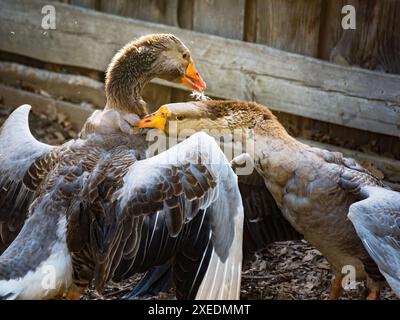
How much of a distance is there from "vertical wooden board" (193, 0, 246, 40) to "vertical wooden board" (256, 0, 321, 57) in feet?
0.53

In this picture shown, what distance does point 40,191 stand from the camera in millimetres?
5332

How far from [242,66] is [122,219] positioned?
240 cm

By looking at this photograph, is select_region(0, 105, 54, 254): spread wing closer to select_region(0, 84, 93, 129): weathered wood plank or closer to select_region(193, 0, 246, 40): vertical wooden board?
select_region(193, 0, 246, 40): vertical wooden board

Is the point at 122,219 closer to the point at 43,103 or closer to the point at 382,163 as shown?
the point at 382,163

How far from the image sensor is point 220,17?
708 cm

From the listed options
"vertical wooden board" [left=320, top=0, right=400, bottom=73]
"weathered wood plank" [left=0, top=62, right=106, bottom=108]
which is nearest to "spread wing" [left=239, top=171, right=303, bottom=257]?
"vertical wooden board" [left=320, top=0, right=400, bottom=73]

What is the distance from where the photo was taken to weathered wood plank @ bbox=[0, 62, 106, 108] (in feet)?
26.0

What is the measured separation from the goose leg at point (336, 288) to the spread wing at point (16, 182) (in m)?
1.88

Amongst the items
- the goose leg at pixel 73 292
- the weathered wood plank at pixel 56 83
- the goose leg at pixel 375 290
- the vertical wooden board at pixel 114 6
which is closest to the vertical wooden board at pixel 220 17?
the vertical wooden board at pixel 114 6

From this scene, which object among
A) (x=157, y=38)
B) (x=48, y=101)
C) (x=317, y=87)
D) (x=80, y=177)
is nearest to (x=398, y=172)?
(x=317, y=87)

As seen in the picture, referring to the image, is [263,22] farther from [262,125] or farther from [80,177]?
[80,177]

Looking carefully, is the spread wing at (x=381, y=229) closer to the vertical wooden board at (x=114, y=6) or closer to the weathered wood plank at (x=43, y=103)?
the vertical wooden board at (x=114, y=6)

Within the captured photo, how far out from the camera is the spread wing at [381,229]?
4895mm
